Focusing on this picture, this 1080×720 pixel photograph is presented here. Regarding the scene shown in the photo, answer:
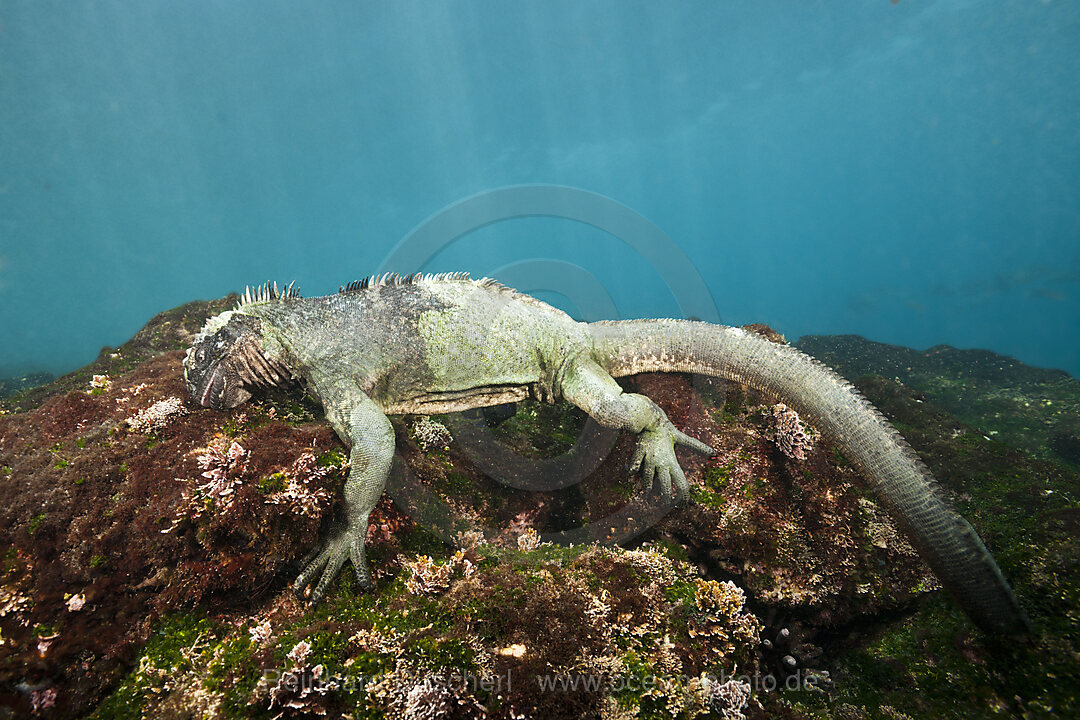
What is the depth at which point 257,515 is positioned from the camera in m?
2.91

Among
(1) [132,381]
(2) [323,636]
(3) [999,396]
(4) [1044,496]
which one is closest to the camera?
(2) [323,636]

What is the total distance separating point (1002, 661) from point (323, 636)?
400 centimetres

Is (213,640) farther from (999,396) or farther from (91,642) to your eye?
(999,396)

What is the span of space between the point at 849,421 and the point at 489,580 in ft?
10.9

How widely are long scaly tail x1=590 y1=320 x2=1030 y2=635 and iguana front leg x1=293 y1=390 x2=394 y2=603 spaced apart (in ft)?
8.17

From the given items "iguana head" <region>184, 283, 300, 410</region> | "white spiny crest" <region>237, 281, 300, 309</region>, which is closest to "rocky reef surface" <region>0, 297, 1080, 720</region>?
"iguana head" <region>184, 283, 300, 410</region>

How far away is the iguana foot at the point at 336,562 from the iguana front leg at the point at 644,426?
92.6 inches

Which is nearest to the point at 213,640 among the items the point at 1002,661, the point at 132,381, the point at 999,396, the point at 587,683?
the point at 587,683

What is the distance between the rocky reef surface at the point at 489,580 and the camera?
225 cm

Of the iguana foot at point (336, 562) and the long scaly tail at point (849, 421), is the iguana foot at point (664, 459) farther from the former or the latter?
the iguana foot at point (336, 562)

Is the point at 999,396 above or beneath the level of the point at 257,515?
above

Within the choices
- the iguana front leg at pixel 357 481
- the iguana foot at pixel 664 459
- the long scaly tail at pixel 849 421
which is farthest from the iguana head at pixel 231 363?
the iguana foot at pixel 664 459

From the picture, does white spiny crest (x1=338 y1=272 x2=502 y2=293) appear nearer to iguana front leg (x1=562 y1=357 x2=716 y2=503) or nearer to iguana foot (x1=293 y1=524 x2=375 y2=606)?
iguana front leg (x1=562 y1=357 x2=716 y2=503)

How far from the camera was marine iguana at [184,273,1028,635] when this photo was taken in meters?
3.30
